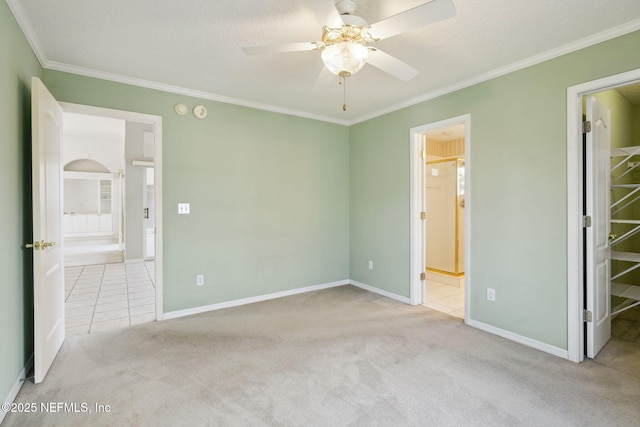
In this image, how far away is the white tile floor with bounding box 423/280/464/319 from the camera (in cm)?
358

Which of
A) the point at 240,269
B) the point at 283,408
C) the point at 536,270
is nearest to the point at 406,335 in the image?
the point at 536,270

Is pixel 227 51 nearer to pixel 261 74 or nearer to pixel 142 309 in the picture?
pixel 261 74

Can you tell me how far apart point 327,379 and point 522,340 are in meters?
1.79

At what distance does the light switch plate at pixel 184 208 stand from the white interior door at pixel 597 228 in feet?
11.9

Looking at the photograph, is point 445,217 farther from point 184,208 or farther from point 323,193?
point 184,208

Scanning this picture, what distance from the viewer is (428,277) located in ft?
16.9

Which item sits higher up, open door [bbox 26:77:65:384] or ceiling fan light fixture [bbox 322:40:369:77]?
ceiling fan light fixture [bbox 322:40:369:77]

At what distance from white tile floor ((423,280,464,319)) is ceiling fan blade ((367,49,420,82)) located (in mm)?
2569

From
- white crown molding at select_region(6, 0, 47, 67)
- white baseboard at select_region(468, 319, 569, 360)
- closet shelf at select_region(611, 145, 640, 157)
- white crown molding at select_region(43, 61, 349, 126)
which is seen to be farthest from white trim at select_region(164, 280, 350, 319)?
closet shelf at select_region(611, 145, 640, 157)

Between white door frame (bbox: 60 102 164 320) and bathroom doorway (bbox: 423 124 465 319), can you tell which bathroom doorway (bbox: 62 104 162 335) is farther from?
bathroom doorway (bbox: 423 124 465 319)

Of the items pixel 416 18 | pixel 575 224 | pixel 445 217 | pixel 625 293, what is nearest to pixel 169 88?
pixel 416 18

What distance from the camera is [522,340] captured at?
2699mm

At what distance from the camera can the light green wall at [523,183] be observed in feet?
8.02

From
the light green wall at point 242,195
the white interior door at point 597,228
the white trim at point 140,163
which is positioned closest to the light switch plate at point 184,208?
the light green wall at point 242,195
